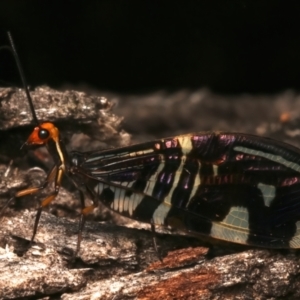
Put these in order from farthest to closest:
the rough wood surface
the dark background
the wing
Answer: the dark background < the wing < the rough wood surface

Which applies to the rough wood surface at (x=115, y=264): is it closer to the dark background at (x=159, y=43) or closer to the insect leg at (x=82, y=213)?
the insect leg at (x=82, y=213)

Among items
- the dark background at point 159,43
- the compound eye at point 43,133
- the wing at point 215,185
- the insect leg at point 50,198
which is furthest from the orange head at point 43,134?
the dark background at point 159,43

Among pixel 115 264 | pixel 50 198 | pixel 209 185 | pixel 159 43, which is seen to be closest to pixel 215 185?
pixel 209 185

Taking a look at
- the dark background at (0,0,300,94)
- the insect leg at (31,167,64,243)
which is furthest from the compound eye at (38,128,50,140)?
the dark background at (0,0,300,94)

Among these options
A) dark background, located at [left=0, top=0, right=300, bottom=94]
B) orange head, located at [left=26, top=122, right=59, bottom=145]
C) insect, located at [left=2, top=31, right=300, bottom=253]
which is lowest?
insect, located at [left=2, top=31, right=300, bottom=253]

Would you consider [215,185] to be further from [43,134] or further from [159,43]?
[159,43]

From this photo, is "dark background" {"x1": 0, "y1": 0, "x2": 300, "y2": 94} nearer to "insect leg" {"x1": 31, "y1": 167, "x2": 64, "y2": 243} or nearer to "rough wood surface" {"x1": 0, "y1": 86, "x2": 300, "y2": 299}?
"insect leg" {"x1": 31, "y1": 167, "x2": 64, "y2": 243}
